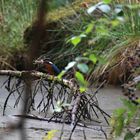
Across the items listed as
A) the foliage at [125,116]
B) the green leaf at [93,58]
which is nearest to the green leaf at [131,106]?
the foliage at [125,116]

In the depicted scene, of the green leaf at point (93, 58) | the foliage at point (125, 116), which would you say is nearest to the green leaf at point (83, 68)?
the green leaf at point (93, 58)

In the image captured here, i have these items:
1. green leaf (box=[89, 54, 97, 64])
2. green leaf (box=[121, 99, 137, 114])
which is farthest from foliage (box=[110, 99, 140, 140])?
green leaf (box=[89, 54, 97, 64])

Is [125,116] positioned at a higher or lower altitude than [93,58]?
lower

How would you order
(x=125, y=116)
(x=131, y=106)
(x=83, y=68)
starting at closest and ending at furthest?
(x=83, y=68)
(x=131, y=106)
(x=125, y=116)

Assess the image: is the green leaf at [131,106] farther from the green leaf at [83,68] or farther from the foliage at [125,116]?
the green leaf at [83,68]

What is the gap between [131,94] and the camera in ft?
6.82

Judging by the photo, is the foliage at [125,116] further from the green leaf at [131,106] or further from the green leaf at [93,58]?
the green leaf at [93,58]

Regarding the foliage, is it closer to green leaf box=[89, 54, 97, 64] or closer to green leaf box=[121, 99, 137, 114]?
green leaf box=[121, 99, 137, 114]

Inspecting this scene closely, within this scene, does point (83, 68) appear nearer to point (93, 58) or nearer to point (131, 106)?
point (93, 58)

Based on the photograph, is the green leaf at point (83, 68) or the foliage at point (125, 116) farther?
the foliage at point (125, 116)

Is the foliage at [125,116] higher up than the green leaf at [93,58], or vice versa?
the green leaf at [93,58]

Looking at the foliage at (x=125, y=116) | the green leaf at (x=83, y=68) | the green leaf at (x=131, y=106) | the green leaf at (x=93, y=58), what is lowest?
the foliage at (x=125, y=116)

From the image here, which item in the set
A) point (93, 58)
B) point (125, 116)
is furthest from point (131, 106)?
point (93, 58)

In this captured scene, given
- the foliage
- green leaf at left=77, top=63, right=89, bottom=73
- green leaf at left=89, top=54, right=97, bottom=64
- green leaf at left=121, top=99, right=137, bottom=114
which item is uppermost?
green leaf at left=89, top=54, right=97, bottom=64
